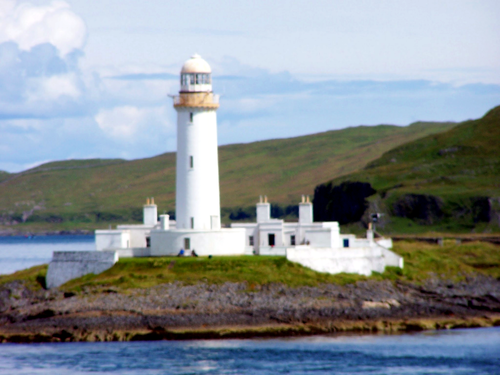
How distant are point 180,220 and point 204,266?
5149mm

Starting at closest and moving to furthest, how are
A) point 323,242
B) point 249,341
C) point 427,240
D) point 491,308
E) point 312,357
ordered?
point 312,357 < point 249,341 < point 491,308 < point 323,242 < point 427,240

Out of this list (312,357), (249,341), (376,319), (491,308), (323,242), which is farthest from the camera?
(323,242)

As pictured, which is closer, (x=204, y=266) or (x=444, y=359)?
(x=444, y=359)

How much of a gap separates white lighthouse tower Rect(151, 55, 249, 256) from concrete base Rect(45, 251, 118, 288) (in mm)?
3547

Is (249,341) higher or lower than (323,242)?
lower

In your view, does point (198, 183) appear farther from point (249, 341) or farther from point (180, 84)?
point (249, 341)

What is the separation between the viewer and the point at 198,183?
52125 millimetres

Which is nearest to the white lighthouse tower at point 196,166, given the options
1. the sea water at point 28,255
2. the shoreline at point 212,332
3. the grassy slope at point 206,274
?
the grassy slope at point 206,274

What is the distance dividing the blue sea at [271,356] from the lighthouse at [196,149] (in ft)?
38.1

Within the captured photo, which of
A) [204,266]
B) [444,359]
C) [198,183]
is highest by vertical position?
[198,183]

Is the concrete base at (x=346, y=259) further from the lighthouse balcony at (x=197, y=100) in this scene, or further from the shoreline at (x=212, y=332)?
the lighthouse balcony at (x=197, y=100)

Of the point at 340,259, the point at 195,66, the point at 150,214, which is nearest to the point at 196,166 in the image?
the point at 195,66

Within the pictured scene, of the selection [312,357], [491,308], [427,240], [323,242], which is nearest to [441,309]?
[491,308]

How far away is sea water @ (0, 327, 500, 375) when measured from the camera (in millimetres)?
37531
